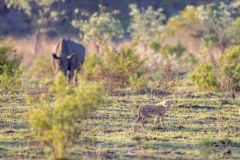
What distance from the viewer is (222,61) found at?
20.5m

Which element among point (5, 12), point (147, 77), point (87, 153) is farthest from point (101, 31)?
point (87, 153)

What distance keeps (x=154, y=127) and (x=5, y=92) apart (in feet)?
20.2

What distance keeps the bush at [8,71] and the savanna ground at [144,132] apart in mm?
467

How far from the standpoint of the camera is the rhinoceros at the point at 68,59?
23156 millimetres

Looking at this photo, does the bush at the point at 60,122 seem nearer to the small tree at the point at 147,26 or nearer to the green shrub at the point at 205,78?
the green shrub at the point at 205,78

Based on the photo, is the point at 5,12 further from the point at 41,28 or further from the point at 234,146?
the point at 234,146

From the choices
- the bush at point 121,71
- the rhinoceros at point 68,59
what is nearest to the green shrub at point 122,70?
the bush at point 121,71

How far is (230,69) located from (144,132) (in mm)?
6521

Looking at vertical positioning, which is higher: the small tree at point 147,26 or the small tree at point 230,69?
the small tree at point 147,26

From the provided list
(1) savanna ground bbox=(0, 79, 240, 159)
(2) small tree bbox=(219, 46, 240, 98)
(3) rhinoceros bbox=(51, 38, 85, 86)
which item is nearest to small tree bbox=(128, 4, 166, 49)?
(3) rhinoceros bbox=(51, 38, 85, 86)

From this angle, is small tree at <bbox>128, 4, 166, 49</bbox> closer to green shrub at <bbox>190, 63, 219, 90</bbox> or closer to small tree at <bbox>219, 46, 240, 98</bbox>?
green shrub at <bbox>190, 63, 219, 90</bbox>

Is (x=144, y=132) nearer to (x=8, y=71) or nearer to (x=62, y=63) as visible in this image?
(x=8, y=71)

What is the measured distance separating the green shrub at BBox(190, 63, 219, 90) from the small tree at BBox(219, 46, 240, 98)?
26cm

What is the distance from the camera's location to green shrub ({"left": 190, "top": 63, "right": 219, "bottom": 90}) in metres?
20.7
